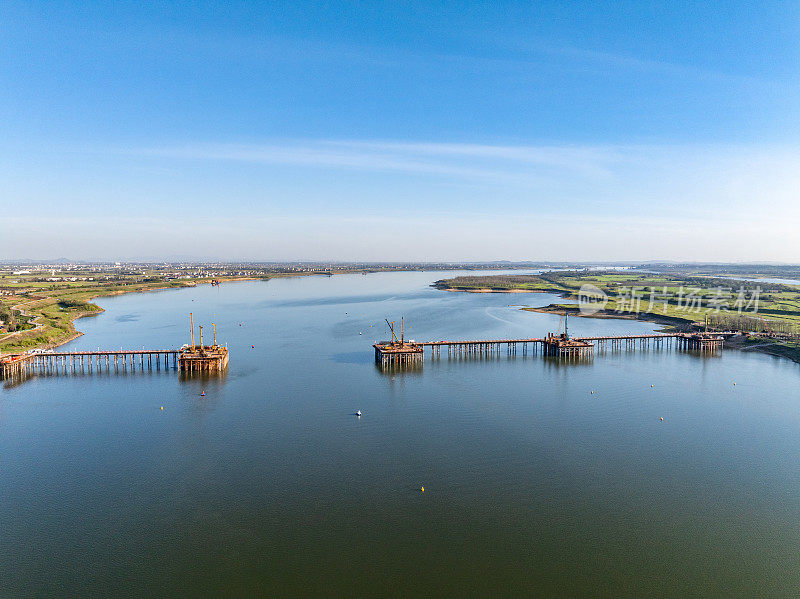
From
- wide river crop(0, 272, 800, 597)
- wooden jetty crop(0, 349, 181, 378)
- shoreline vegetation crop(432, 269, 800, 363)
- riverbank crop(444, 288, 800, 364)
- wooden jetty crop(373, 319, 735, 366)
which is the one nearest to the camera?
wide river crop(0, 272, 800, 597)

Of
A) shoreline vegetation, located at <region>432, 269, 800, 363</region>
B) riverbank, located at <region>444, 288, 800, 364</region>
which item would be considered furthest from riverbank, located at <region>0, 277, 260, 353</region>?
shoreline vegetation, located at <region>432, 269, 800, 363</region>

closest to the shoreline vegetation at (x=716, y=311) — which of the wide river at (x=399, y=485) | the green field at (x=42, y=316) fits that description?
the wide river at (x=399, y=485)

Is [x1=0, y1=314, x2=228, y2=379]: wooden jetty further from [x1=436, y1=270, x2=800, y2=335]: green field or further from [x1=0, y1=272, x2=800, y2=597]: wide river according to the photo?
[x1=436, y1=270, x2=800, y2=335]: green field

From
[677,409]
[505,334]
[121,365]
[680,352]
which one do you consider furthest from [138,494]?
[680,352]

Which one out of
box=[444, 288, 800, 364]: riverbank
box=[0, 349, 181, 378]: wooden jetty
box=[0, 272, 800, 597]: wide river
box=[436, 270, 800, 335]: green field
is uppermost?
box=[436, 270, 800, 335]: green field

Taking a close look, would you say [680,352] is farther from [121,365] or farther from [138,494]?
[121,365]

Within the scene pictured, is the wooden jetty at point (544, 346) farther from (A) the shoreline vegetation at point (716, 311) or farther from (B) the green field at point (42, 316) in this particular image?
(B) the green field at point (42, 316)
